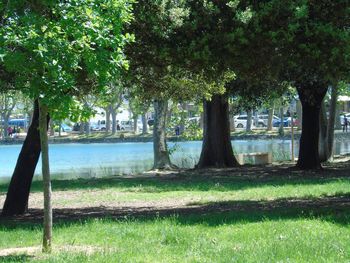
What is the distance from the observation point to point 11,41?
6629 mm

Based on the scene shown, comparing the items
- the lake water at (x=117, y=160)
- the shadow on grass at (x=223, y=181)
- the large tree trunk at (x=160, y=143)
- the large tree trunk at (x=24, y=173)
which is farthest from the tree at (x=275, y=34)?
the lake water at (x=117, y=160)

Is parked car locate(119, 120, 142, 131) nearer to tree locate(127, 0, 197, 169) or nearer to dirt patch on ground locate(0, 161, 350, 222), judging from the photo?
dirt patch on ground locate(0, 161, 350, 222)

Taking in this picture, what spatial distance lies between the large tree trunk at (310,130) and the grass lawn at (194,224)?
169 inches

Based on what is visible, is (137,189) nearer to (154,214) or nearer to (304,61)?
(154,214)

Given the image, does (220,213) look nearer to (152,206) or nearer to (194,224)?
(194,224)

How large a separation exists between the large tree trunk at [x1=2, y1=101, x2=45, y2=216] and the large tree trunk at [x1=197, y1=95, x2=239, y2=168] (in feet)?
44.0

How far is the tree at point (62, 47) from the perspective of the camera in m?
6.76

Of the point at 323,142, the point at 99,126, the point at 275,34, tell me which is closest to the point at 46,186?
the point at 275,34

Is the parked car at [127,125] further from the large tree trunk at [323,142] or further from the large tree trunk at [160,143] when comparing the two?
the large tree trunk at [323,142]

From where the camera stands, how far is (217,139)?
25.3 m

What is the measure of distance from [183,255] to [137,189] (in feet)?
31.6

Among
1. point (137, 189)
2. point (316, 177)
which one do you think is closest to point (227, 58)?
point (137, 189)

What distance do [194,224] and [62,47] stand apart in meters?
4.00

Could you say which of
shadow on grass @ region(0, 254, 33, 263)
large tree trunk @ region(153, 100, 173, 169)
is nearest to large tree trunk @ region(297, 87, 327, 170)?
large tree trunk @ region(153, 100, 173, 169)
